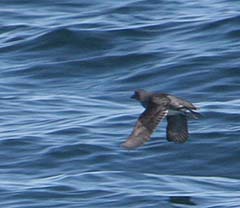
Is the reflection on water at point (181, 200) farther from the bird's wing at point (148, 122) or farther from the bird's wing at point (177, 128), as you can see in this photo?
the bird's wing at point (148, 122)

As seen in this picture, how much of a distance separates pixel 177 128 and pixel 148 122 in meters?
1.34

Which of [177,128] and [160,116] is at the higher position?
[160,116]

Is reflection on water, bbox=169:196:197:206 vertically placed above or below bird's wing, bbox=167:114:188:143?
below

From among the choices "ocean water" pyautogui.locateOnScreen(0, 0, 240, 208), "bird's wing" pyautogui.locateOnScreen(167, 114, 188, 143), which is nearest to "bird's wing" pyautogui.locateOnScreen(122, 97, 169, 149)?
"bird's wing" pyautogui.locateOnScreen(167, 114, 188, 143)

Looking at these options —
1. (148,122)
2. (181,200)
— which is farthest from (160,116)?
(181,200)

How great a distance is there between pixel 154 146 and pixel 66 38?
21.1ft

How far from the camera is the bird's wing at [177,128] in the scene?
15.2 metres

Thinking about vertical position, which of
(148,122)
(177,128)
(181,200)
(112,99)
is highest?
(112,99)

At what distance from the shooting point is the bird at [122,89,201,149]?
13.8 meters

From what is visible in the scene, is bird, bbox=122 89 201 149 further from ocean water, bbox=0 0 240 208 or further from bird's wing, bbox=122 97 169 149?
ocean water, bbox=0 0 240 208

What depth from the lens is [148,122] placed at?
14.0 m

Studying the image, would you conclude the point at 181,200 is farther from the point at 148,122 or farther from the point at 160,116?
the point at 148,122

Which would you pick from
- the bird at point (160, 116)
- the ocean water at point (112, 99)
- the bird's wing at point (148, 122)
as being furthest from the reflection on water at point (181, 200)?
the bird's wing at point (148, 122)

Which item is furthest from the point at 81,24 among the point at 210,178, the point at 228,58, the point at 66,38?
the point at 210,178
